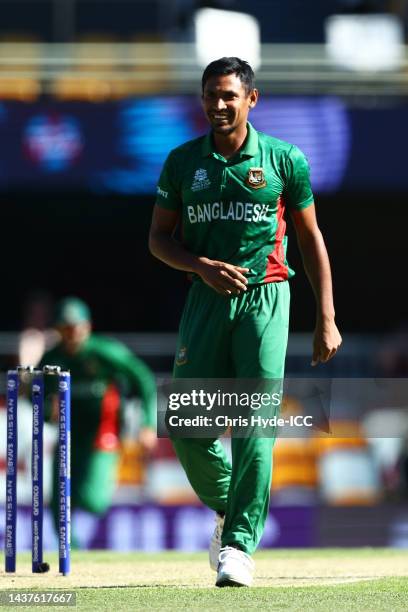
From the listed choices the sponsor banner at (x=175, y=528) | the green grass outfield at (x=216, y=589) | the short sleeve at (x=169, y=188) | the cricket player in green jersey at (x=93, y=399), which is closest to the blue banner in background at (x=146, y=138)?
the sponsor banner at (x=175, y=528)

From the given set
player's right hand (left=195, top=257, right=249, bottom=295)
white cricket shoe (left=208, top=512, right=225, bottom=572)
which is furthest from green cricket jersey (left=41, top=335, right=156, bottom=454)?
player's right hand (left=195, top=257, right=249, bottom=295)

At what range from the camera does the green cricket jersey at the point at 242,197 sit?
5.54 metres

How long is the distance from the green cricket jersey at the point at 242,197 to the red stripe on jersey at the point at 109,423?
532cm

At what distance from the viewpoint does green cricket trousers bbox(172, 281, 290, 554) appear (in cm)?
542

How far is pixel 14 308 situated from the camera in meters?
18.7

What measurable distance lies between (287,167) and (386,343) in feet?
29.4

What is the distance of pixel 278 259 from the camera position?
565 cm

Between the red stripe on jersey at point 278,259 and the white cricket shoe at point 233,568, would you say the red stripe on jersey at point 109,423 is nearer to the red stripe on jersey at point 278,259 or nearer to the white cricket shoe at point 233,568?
the red stripe on jersey at point 278,259

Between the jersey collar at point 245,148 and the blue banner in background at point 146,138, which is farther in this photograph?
the blue banner in background at point 146,138

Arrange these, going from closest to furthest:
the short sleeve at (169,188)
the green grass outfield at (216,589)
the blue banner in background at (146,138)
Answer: the green grass outfield at (216,589) → the short sleeve at (169,188) → the blue banner in background at (146,138)

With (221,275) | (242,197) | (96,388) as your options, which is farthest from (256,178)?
(96,388)

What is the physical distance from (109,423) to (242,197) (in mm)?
5626

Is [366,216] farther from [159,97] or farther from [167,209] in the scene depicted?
[167,209]

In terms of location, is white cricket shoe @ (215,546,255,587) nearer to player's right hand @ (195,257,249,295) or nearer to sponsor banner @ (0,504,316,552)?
player's right hand @ (195,257,249,295)
